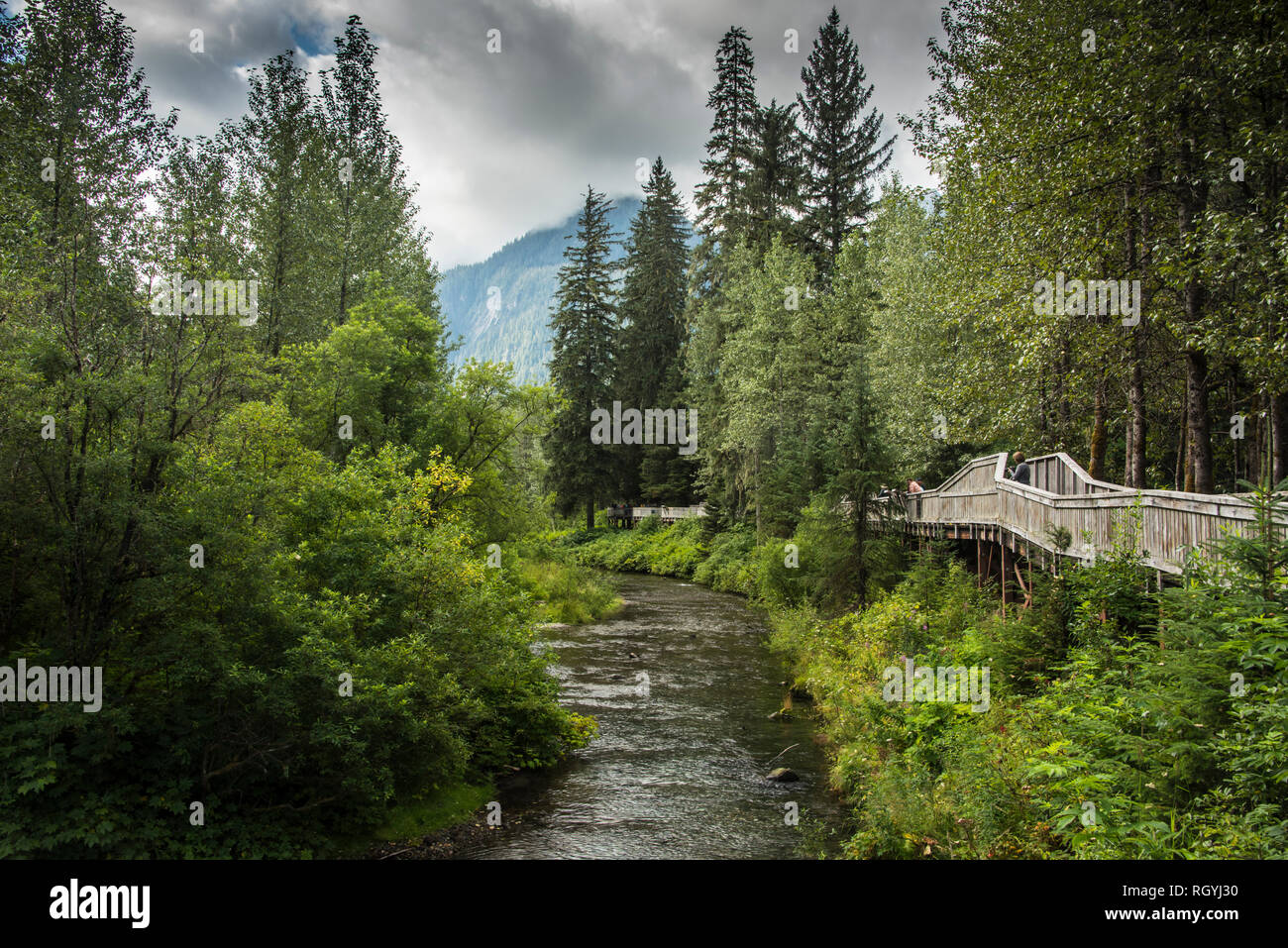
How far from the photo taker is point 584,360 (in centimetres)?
5941

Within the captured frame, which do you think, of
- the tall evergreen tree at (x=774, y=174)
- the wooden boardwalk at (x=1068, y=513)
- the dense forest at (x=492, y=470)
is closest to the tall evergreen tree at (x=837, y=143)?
the tall evergreen tree at (x=774, y=174)

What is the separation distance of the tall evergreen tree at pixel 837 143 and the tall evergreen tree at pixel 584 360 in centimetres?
1905

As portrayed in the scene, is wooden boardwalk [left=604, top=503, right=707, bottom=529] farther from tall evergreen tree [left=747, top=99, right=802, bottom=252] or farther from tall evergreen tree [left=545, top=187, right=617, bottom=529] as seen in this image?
tall evergreen tree [left=747, top=99, right=802, bottom=252]

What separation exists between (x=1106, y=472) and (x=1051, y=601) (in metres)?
18.0

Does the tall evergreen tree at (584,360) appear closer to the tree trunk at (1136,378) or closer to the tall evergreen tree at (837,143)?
the tall evergreen tree at (837,143)

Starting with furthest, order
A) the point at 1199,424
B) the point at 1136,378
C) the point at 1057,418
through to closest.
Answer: the point at 1057,418 < the point at 1136,378 < the point at 1199,424

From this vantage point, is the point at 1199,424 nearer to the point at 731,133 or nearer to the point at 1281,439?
the point at 1281,439

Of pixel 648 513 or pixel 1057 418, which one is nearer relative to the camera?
pixel 1057 418

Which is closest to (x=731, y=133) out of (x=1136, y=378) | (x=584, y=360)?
(x=584, y=360)

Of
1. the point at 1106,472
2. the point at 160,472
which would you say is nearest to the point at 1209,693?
the point at 160,472

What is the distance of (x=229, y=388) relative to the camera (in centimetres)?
1055

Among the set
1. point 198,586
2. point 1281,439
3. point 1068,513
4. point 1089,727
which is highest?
point 1281,439

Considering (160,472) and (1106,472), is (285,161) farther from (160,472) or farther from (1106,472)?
(1106,472)

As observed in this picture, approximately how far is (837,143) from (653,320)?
65.5 feet
